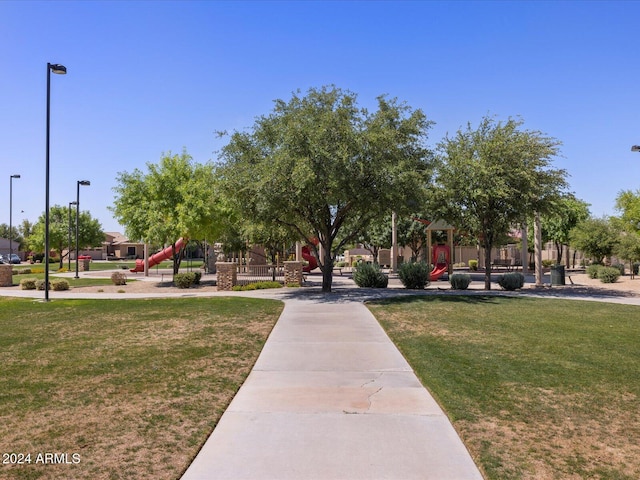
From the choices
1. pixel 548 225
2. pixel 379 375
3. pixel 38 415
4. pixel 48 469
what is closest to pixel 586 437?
pixel 379 375

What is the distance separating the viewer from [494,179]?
21.5m

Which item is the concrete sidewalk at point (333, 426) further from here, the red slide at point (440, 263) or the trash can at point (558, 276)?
the red slide at point (440, 263)

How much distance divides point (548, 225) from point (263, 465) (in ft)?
164

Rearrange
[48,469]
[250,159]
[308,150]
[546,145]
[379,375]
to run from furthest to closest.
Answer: [546,145] → [250,159] → [308,150] → [379,375] → [48,469]

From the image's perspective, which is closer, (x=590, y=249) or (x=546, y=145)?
(x=546, y=145)

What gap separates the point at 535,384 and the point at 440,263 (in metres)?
26.1

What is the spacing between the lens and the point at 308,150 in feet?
62.2

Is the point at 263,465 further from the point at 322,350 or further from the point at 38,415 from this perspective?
the point at 322,350

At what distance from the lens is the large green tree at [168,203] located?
27.6 m

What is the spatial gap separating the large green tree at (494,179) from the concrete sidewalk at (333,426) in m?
14.8

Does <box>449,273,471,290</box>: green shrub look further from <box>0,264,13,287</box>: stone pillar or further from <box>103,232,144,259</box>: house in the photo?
<box>103,232,144,259</box>: house

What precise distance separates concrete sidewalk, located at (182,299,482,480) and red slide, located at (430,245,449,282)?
22845mm

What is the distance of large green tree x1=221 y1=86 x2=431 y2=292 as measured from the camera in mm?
18750

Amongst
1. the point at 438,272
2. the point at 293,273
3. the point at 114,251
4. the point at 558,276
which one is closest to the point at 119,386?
the point at 293,273
